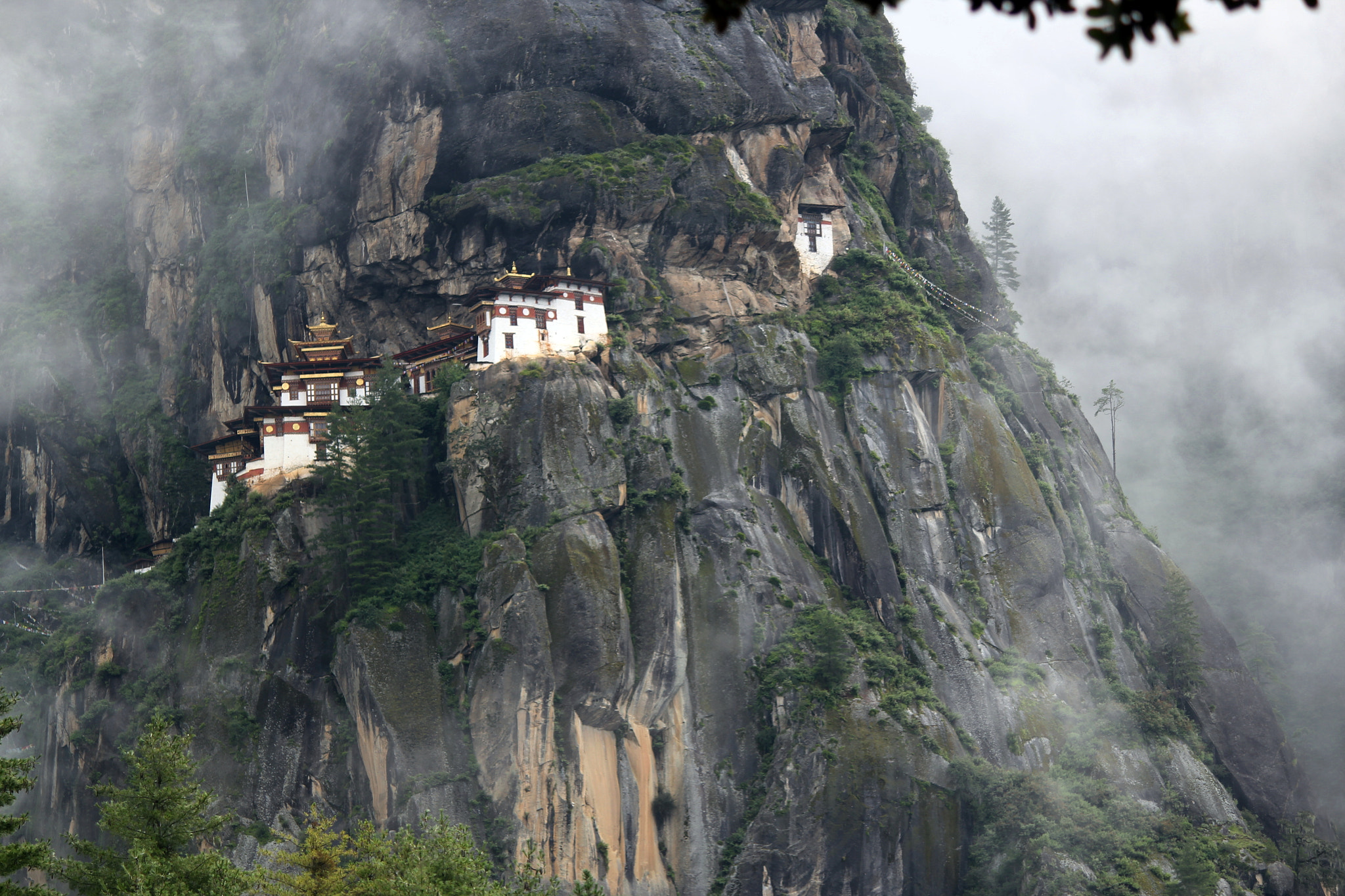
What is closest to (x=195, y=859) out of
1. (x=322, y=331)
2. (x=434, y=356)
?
(x=434, y=356)

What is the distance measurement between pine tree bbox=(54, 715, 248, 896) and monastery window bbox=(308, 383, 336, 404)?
31012 mm

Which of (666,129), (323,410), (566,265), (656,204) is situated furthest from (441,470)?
(666,129)

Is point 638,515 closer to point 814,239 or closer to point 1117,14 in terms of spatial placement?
point 814,239

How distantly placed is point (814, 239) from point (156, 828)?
5295 centimetres

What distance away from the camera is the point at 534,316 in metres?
67.5

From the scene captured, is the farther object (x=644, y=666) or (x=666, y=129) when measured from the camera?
(x=666, y=129)

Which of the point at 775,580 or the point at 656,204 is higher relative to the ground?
the point at 656,204

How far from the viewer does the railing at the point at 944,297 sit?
8244 centimetres

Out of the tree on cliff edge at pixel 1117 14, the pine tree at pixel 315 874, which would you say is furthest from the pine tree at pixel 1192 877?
the tree on cliff edge at pixel 1117 14

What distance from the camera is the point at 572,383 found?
214 ft

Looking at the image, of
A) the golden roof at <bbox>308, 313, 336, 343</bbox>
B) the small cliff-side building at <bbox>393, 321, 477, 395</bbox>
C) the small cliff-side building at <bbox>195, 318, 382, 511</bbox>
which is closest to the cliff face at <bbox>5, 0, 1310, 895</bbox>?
the small cliff-side building at <bbox>393, 321, 477, 395</bbox>

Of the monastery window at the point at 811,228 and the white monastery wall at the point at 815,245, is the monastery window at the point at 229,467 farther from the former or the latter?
the monastery window at the point at 811,228

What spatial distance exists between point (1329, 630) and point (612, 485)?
53.2 m

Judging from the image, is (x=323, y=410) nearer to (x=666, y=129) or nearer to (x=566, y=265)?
(x=566, y=265)
